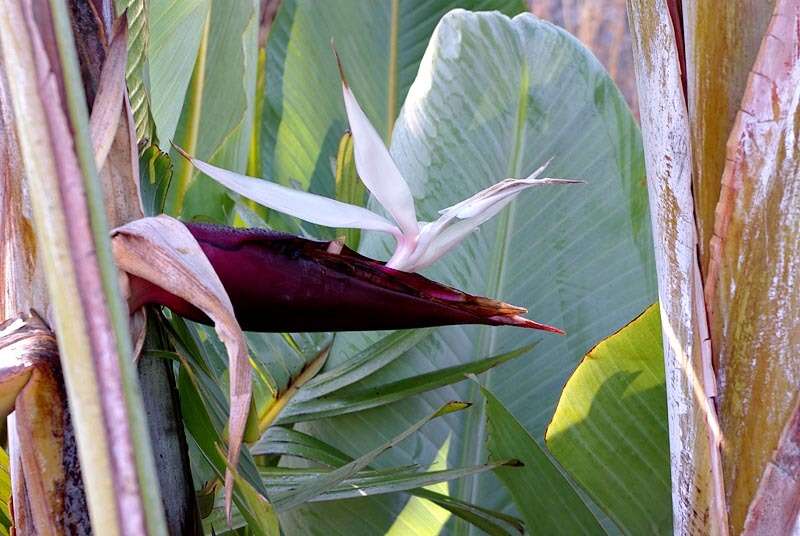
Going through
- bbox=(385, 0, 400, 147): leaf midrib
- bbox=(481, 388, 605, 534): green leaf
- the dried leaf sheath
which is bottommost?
bbox=(481, 388, 605, 534): green leaf

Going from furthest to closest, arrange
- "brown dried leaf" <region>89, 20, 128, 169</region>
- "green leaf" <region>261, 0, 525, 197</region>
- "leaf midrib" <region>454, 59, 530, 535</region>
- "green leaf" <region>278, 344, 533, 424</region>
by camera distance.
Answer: "green leaf" <region>261, 0, 525, 197</region>, "leaf midrib" <region>454, 59, 530, 535</region>, "green leaf" <region>278, 344, 533, 424</region>, "brown dried leaf" <region>89, 20, 128, 169</region>

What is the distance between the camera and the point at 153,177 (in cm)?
35

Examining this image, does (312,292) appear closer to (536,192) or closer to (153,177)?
(153,177)

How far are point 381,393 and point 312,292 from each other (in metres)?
0.23

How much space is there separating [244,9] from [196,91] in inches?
5.2

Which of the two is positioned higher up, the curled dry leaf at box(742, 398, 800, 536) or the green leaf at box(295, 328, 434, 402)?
the green leaf at box(295, 328, 434, 402)

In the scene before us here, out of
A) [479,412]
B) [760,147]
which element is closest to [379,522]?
[479,412]

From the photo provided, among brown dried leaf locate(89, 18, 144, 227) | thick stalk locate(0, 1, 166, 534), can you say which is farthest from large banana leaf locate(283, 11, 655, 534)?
thick stalk locate(0, 1, 166, 534)

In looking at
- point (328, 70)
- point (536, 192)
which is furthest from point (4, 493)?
point (328, 70)

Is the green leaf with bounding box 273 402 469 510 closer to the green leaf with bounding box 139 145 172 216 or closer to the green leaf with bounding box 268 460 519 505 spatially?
the green leaf with bounding box 268 460 519 505

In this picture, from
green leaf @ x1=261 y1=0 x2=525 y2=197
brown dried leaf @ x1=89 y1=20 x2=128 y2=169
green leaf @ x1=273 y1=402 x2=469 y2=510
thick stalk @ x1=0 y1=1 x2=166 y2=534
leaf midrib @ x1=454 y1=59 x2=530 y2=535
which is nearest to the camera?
thick stalk @ x1=0 y1=1 x2=166 y2=534

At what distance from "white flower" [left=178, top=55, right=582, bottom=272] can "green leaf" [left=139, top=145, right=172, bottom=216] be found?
53 mm

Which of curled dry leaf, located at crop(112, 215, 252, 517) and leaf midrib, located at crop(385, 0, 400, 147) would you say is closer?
curled dry leaf, located at crop(112, 215, 252, 517)

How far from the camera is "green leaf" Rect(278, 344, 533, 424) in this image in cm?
48
